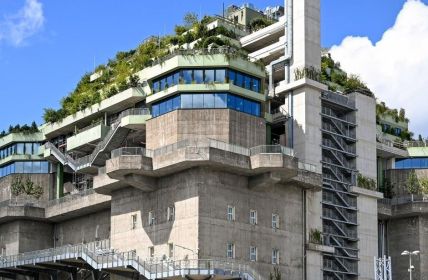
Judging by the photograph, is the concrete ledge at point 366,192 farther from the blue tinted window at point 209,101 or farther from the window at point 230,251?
the window at point 230,251

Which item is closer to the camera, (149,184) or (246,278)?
(246,278)

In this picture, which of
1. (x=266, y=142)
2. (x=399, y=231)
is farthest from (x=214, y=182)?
(x=399, y=231)

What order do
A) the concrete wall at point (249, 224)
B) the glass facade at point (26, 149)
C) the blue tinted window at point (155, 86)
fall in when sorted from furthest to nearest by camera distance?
the glass facade at point (26, 149) < the blue tinted window at point (155, 86) < the concrete wall at point (249, 224)

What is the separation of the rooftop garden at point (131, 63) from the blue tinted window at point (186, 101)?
766 cm

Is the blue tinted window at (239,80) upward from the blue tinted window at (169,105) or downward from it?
upward

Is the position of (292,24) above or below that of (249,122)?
above

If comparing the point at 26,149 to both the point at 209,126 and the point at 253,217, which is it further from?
the point at 253,217

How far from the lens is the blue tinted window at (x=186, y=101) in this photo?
308 feet

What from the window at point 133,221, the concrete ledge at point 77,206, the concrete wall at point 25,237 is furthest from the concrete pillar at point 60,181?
the window at point 133,221

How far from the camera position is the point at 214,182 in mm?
88875

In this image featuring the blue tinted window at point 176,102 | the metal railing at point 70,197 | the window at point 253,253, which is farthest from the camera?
the metal railing at point 70,197

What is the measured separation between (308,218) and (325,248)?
3.66 metres

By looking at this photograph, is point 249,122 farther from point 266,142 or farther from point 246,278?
point 246,278

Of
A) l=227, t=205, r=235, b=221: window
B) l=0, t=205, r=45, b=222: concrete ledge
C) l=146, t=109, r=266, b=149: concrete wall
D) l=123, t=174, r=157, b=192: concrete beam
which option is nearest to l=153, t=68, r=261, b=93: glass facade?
l=146, t=109, r=266, b=149: concrete wall
